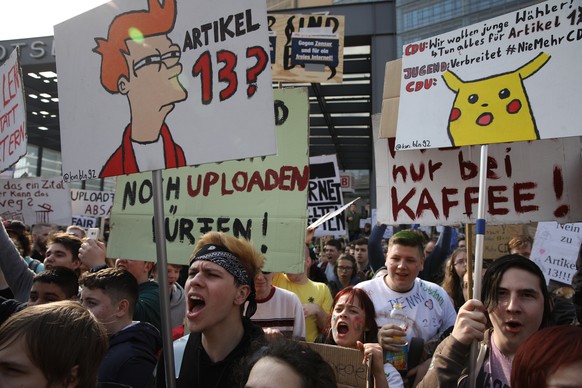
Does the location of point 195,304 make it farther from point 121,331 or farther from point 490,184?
point 490,184

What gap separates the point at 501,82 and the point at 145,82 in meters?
1.74

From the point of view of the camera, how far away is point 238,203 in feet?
9.46

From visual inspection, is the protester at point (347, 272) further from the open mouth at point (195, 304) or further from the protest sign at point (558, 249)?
the open mouth at point (195, 304)

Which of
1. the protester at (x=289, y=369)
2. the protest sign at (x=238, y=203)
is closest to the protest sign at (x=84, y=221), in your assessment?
the protest sign at (x=238, y=203)

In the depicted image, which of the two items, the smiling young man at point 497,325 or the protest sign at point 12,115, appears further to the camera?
the protest sign at point 12,115

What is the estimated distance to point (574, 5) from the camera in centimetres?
242

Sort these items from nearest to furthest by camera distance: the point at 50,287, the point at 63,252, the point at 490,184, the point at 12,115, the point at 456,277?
1. the point at 490,184
2. the point at 50,287
3. the point at 12,115
4. the point at 63,252
5. the point at 456,277

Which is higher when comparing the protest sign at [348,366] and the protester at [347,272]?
the protest sign at [348,366]

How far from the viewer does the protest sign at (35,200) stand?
7598 mm

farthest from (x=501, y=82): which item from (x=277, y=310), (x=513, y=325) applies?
(x=277, y=310)

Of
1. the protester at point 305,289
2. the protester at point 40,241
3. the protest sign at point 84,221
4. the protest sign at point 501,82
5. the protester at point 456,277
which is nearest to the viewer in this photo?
the protest sign at point 501,82

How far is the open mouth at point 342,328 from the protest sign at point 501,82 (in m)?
1.08

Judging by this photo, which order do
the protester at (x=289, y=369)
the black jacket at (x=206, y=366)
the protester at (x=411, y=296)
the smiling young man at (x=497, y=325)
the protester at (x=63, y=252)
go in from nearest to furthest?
the protester at (x=289, y=369) < the smiling young man at (x=497, y=325) < the black jacket at (x=206, y=366) < the protester at (x=411, y=296) < the protester at (x=63, y=252)

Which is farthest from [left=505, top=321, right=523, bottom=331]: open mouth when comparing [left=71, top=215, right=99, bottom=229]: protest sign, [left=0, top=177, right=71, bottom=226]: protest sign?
[left=71, top=215, right=99, bottom=229]: protest sign
